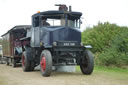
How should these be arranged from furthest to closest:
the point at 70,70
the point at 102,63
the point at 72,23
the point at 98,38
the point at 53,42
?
the point at 98,38 < the point at 102,63 < the point at 70,70 < the point at 72,23 < the point at 53,42

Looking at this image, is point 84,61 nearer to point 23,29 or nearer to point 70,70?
point 70,70

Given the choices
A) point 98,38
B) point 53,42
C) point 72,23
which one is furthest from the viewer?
point 98,38

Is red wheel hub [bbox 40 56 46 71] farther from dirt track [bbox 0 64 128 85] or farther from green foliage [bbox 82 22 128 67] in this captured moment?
green foliage [bbox 82 22 128 67]

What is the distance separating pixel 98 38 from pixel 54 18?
43.4 feet

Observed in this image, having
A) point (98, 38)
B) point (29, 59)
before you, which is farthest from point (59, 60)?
point (98, 38)

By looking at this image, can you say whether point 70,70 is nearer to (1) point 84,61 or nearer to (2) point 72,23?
(1) point 84,61

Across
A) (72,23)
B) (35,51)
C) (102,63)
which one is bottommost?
(102,63)

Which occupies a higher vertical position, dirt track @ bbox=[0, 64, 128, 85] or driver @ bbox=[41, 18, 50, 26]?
driver @ bbox=[41, 18, 50, 26]

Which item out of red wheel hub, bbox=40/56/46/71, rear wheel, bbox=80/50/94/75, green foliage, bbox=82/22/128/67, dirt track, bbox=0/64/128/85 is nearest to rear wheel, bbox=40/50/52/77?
red wheel hub, bbox=40/56/46/71

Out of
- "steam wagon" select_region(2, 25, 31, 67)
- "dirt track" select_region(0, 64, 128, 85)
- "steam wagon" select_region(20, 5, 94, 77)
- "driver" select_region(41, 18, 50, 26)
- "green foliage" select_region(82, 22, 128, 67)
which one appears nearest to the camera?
"dirt track" select_region(0, 64, 128, 85)

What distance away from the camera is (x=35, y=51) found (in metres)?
13.4

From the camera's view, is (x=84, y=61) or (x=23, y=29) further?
(x=23, y=29)

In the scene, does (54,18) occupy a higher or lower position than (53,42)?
higher

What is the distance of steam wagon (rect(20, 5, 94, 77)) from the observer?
11.3 metres
